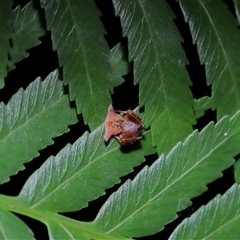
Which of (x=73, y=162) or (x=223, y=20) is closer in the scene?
(x=73, y=162)

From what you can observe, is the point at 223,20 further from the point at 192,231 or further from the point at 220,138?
the point at 192,231

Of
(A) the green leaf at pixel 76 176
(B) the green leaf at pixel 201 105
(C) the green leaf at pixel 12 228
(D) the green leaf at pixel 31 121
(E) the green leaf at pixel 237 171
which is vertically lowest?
(E) the green leaf at pixel 237 171

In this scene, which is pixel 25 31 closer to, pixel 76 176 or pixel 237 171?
pixel 76 176

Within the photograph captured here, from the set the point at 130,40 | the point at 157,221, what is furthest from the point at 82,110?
the point at 157,221

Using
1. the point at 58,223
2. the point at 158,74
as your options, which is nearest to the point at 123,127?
the point at 158,74

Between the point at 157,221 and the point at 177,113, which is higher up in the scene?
the point at 177,113

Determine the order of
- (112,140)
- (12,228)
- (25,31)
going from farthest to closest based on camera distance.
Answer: (25,31) → (112,140) → (12,228)

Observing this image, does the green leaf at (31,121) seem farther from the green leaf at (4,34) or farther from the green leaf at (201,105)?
the green leaf at (201,105)

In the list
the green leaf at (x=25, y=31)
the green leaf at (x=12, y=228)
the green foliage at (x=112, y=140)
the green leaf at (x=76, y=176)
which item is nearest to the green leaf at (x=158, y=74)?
the green foliage at (x=112, y=140)
